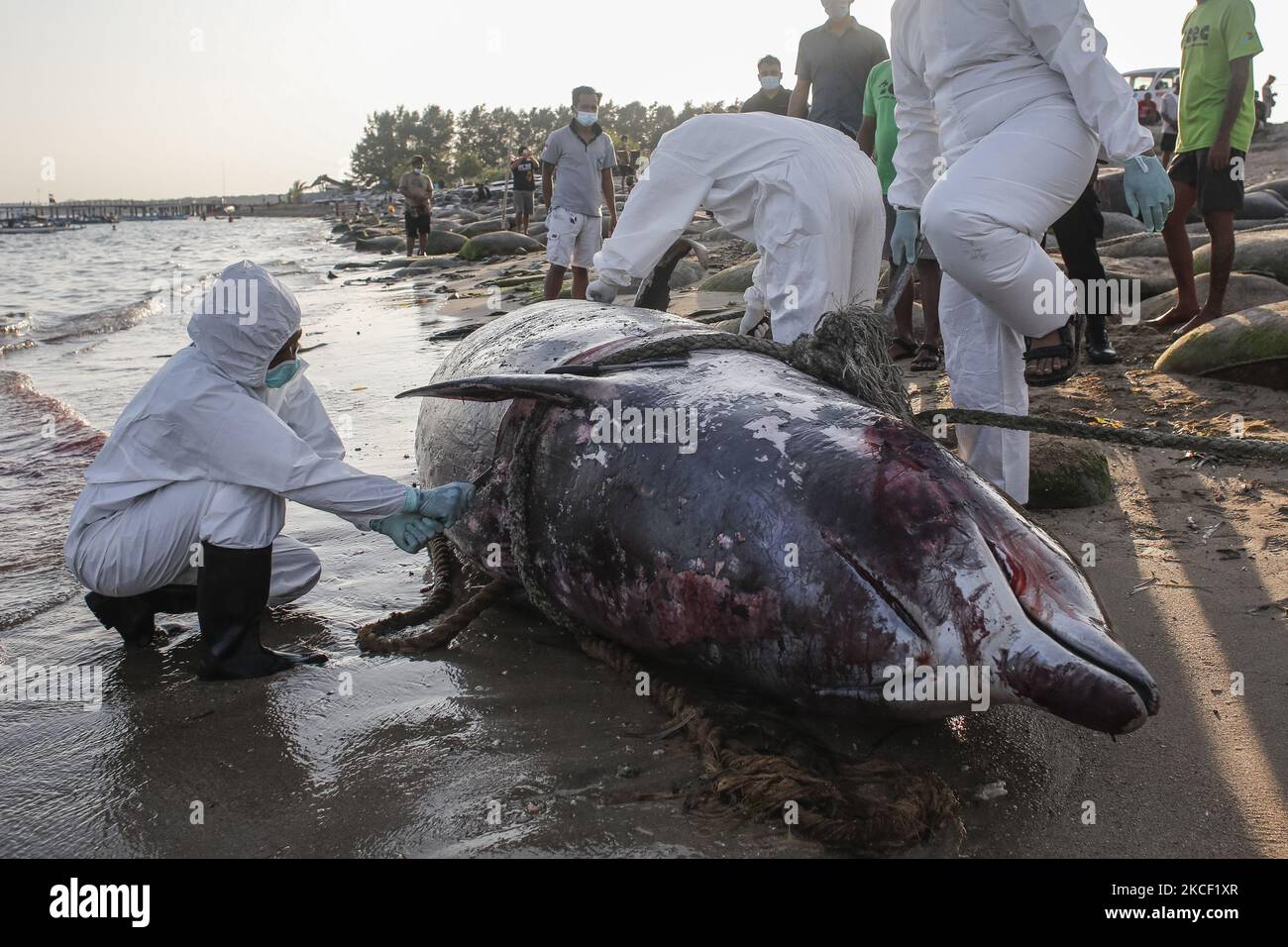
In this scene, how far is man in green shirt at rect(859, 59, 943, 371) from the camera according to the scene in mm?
7176

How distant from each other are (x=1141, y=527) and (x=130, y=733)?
374cm

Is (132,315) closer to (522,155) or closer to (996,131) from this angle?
(522,155)

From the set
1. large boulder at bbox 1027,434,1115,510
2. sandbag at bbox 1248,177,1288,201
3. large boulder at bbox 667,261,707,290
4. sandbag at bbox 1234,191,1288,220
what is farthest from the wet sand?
sandbag at bbox 1248,177,1288,201

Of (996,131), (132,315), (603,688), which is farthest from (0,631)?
(132,315)

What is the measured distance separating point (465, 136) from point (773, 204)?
11137 centimetres

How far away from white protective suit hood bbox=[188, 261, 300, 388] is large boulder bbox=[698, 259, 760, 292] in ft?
29.0

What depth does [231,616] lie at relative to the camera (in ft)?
11.3

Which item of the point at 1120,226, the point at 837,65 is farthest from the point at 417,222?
the point at 837,65

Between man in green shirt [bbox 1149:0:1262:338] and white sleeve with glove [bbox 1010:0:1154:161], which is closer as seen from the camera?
white sleeve with glove [bbox 1010:0:1154:161]

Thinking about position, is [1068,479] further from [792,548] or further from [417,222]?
[417,222]

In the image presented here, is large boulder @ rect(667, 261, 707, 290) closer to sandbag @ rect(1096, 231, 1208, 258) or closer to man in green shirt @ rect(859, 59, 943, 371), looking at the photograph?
sandbag @ rect(1096, 231, 1208, 258)

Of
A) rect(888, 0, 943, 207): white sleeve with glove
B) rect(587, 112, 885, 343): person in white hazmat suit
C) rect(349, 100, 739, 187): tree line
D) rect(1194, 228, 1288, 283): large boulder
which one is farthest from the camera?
rect(349, 100, 739, 187): tree line

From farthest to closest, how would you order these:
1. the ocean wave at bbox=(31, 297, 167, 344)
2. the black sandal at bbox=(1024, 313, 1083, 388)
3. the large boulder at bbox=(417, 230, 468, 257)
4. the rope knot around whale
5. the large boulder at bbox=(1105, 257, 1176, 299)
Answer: the large boulder at bbox=(417, 230, 468, 257)
the ocean wave at bbox=(31, 297, 167, 344)
the large boulder at bbox=(1105, 257, 1176, 299)
the black sandal at bbox=(1024, 313, 1083, 388)
the rope knot around whale

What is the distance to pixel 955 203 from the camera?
366 centimetres
